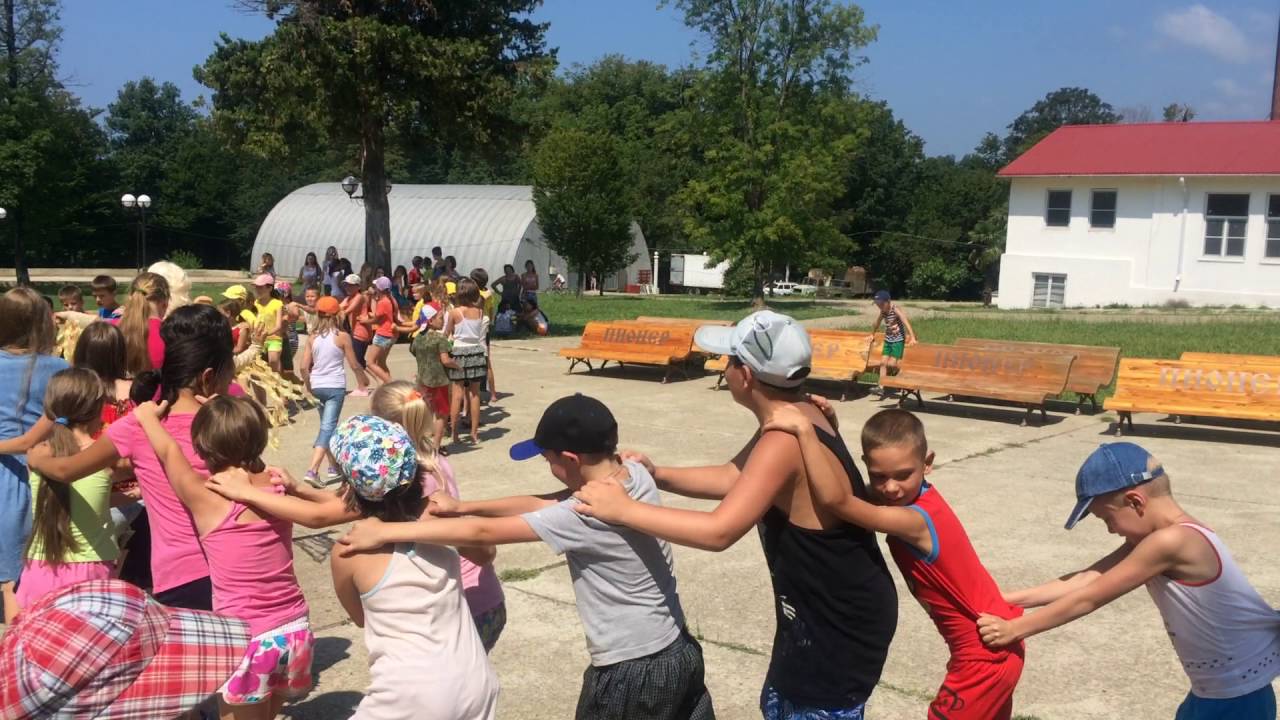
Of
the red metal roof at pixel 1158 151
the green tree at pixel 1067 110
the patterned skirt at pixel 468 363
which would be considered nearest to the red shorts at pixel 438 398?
the patterned skirt at pixel 468 363

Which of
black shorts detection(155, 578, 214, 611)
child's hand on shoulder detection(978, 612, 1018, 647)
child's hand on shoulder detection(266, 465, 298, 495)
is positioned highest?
child's hand on shoulder detection(266, 465, 298, 495)

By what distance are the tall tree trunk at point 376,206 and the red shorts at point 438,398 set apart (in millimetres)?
15037

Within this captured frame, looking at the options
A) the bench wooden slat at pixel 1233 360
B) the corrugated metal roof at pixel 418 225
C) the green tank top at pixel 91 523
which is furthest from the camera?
the corrugated metal roof at pixel 418 225

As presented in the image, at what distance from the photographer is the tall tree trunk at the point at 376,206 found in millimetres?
25391

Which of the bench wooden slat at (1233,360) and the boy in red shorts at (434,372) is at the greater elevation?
the bench wooden slat at (1233,360)

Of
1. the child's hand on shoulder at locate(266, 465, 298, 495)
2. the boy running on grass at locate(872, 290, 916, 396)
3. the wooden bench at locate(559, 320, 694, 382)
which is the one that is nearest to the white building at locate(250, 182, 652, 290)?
the wooden bench at locate(559, 320, 694, 382)

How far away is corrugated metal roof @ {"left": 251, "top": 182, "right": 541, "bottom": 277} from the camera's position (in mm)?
50094

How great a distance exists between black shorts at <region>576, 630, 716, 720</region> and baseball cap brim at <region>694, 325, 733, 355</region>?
0.86 metres

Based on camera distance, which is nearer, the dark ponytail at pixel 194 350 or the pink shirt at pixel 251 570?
the pink shirt at pixel 251 570

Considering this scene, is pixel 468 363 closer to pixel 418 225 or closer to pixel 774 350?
pixel 774 350

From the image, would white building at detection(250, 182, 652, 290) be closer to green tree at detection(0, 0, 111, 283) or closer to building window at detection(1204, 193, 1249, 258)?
green tree at detection(0, 0, 111, 283)

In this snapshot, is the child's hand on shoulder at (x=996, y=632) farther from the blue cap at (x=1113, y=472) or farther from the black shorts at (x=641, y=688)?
the black shorts at (x=641, y=688)

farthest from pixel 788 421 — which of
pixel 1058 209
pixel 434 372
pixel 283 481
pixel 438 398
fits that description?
pixel 1058 209

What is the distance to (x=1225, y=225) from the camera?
35.2 m
